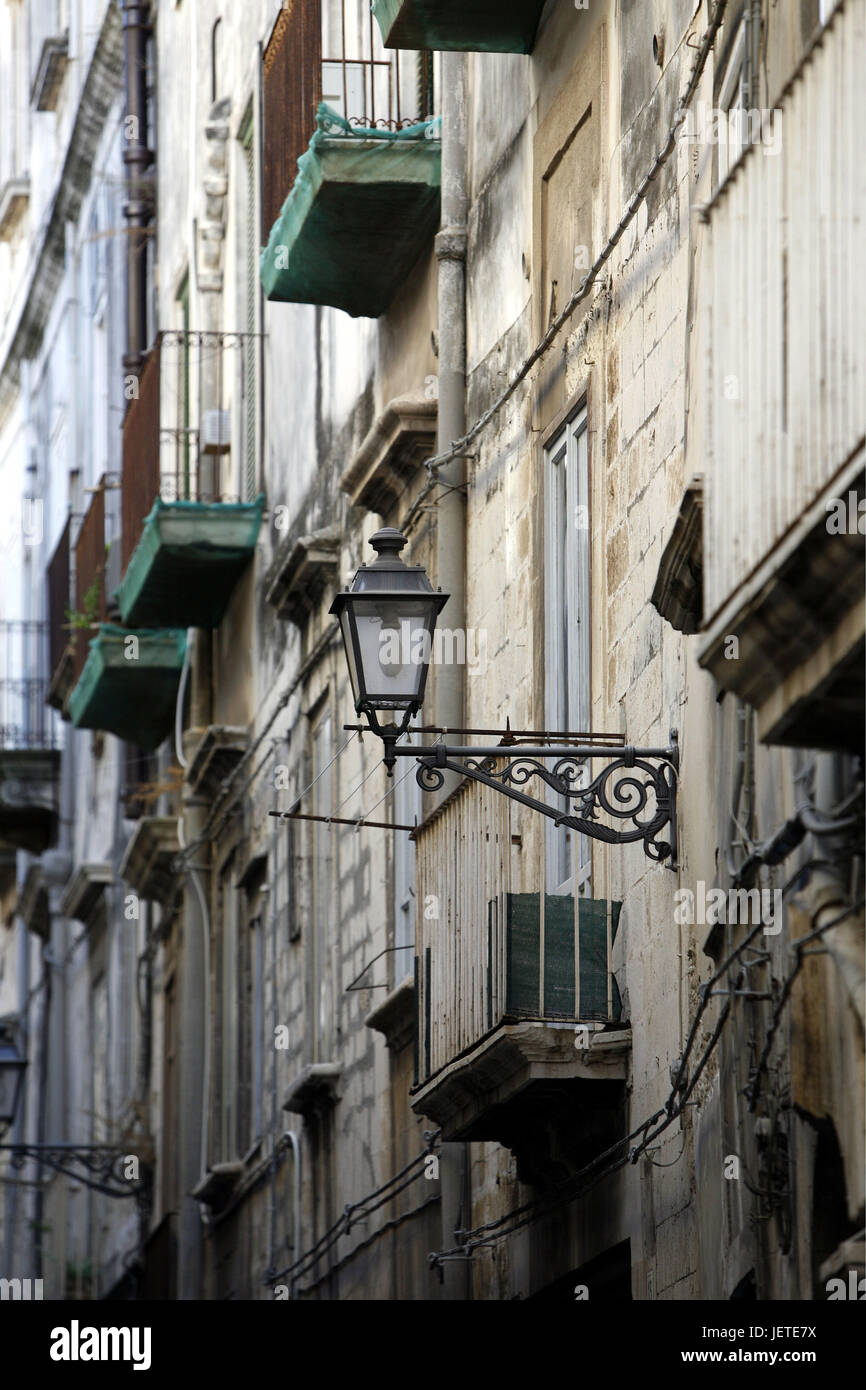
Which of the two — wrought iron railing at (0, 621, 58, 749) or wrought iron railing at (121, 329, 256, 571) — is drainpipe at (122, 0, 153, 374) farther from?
wrought iron railing at (0, 621, 58, 749)

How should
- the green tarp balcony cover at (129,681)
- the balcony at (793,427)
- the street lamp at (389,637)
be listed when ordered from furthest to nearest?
the green tarp balcony cover at (129,681), the street lamp at (389,637), the balcony at (793,427)

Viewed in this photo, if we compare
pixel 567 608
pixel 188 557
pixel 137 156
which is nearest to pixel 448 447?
pixel 567 608

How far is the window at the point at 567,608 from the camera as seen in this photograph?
464 inches

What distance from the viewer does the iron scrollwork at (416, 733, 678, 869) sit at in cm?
988

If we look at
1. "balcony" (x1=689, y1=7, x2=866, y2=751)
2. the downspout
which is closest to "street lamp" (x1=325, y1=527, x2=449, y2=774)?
"balcony" (x1=689, y1=7, x2=866, y2=751)

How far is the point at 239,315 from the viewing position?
21.1m

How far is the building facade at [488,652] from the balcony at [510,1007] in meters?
0.03

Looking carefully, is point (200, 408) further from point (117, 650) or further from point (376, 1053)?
point (376, 1053)

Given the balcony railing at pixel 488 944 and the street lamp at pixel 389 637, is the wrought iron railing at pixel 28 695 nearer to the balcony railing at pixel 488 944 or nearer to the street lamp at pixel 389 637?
the balcony railing at pixel 488 944

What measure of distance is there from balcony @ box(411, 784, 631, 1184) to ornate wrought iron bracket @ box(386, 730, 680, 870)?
50 cm

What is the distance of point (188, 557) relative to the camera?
795 inches

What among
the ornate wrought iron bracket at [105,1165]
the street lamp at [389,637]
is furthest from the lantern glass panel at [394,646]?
the ornate wrought iron bracket at [105,1165]

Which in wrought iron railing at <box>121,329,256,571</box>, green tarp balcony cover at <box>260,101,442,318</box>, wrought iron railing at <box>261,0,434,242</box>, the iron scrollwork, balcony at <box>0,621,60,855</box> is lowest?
the iron scrollwork

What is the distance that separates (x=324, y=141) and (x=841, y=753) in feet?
23.9
